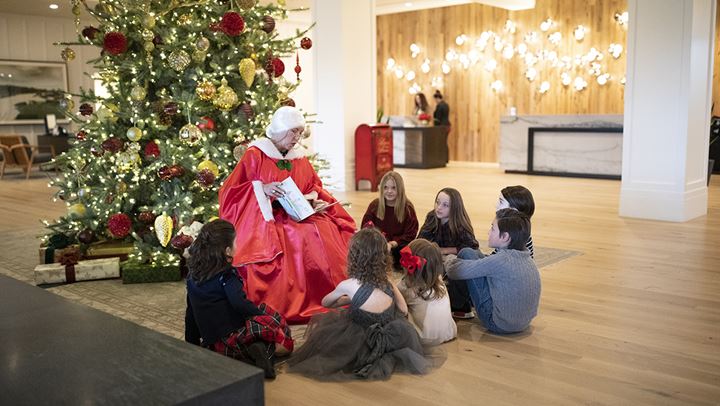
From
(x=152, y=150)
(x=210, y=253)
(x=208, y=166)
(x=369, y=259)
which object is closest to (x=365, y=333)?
(x=369, y=259)

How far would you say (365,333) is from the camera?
312 centimetres

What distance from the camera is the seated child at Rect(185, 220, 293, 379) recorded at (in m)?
3.04

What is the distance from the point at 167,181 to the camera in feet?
17.2

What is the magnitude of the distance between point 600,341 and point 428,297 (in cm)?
92

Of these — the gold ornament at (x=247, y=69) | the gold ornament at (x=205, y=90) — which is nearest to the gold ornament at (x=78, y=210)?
the gold ornament at (x=205, y=90)

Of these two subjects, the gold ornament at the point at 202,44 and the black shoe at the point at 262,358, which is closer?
the black shoe at the point at 262,358

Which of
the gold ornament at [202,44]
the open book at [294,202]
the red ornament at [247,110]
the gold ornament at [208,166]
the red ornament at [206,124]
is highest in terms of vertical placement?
the gold ornament at [202,44]

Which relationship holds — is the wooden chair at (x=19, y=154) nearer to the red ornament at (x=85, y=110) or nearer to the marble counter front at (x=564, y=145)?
the red ornament at (x=85, y=110)

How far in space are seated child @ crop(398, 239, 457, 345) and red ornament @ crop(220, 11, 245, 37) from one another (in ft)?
8.27

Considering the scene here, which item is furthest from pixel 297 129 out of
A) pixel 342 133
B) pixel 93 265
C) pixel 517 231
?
pixel 342 133

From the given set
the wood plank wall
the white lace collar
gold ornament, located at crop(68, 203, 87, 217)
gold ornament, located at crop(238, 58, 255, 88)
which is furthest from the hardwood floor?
the wood plank wall

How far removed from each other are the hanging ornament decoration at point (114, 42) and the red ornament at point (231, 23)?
29.5 inches

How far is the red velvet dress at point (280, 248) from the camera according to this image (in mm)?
3857

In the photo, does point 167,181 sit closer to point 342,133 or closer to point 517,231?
point 517,231
